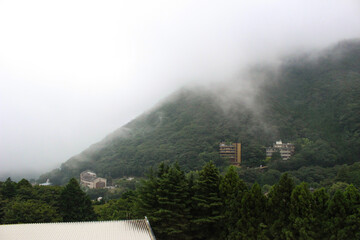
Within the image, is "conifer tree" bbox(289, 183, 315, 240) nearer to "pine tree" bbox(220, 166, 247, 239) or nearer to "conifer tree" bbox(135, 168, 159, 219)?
"pine tree" bbox(220, 166, 247, 239)

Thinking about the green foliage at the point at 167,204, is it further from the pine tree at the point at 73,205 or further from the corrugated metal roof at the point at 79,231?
the pine tree at the point at 73,205

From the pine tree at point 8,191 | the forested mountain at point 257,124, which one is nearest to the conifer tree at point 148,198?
the pine tree at point 8,191

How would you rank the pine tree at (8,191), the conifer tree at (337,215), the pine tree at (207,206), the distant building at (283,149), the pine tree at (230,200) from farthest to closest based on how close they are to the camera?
the distant building at (283,149) < the pine tree at (8,191) < the pine tree at (207,206) < the pine tree at (230,200) < the conifer tree at (337,215)

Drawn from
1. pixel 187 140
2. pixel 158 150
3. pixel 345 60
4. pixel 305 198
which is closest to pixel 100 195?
pixel 158 150

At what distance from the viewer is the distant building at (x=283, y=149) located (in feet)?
182

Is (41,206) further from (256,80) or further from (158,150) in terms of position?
(256,80)

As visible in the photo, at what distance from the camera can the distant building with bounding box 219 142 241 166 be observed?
56.6 m

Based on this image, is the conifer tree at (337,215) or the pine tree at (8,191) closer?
the conifer tree at (337,215)

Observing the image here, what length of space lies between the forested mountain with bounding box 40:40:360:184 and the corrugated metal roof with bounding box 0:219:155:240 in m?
38.9

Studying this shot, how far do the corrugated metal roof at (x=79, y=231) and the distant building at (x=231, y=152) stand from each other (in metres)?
42.7

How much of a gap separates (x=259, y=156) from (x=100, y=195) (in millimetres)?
27241

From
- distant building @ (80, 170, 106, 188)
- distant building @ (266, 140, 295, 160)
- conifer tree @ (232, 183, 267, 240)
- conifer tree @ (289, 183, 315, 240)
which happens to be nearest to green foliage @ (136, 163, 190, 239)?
conifer tree @ (232, 183, 267, 240)

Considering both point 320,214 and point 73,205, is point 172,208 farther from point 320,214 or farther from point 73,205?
point 73,205

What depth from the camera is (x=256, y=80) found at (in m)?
80.4
